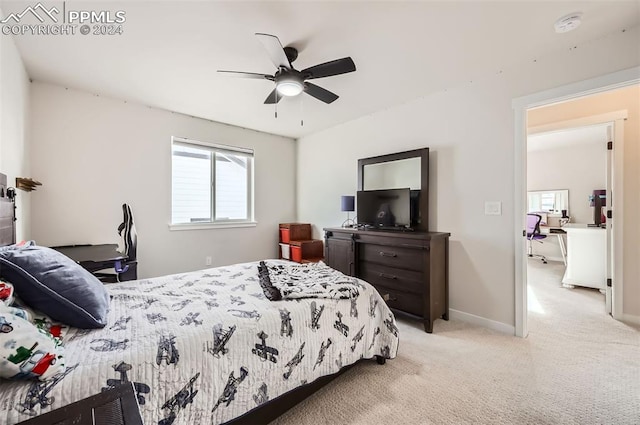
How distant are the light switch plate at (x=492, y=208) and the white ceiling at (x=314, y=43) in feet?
4.17

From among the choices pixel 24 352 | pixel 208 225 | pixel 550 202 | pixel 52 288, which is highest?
pixel 550 202

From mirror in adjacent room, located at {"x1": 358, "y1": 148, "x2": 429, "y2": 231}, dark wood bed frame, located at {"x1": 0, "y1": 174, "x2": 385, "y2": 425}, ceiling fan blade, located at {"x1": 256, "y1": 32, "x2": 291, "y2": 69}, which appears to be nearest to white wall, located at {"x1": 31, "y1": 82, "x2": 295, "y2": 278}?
dark wood bed frame, located at {"x1": 0, "y1": 174, "x2": 385, "y2": 425}

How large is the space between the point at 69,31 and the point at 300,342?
279 centimetres

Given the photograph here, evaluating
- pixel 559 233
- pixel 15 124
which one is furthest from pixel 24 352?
pixel 559 233

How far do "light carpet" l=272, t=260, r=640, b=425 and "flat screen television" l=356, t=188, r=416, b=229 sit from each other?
117cm

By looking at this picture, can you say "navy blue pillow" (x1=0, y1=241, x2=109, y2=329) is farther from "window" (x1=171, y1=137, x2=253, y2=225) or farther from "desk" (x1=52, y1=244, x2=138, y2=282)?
"window" (x1=171, y1=137, x2=253, y2=225)

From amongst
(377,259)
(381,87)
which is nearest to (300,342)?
(377,259)

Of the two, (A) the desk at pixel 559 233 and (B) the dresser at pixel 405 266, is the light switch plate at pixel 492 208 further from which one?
(A) the desk at pixel 559 233

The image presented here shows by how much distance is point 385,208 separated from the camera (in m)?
3.32

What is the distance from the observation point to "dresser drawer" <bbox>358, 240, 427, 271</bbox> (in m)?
2.72

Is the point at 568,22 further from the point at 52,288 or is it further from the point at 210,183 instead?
the point at 210,183

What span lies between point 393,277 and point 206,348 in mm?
2140

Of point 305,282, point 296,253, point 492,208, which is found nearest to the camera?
point 305,282

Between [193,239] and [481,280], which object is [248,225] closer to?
[193,239]
